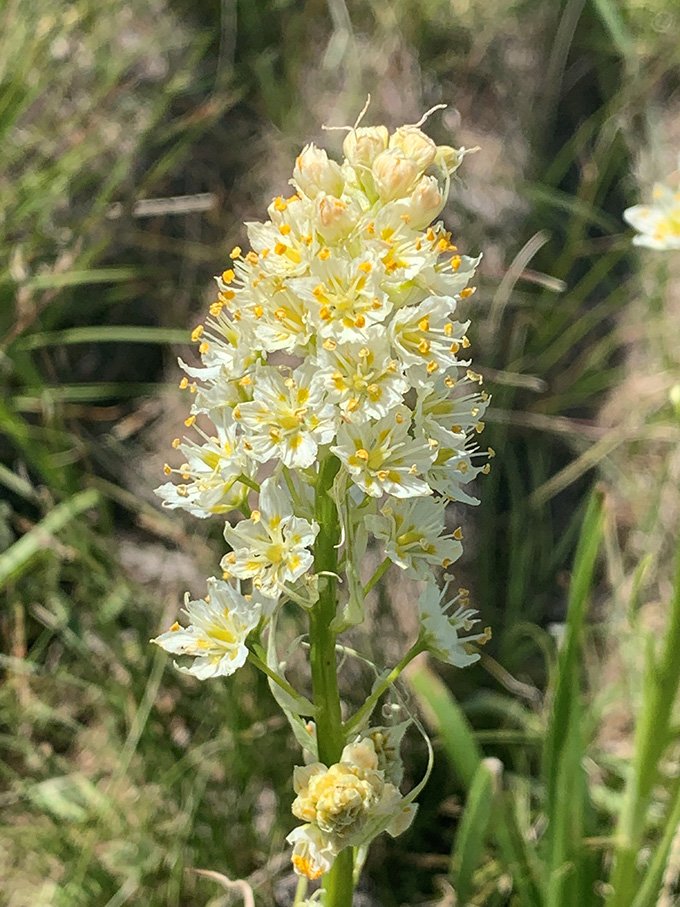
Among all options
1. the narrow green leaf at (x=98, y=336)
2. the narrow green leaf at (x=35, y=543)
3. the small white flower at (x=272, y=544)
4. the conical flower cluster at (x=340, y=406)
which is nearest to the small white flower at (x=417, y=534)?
the conical flower cluster at (x=340, y=406)

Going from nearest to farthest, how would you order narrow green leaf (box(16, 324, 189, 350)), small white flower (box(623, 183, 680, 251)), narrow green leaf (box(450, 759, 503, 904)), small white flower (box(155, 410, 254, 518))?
small white flower (box(155, 410, 254, 518)) < narrow green leaf (box(450, 759, 503, 904)) < small white flower (box(623, 183, 680, 251)) < narrow green leaf (box(16, 324, 189, 350))

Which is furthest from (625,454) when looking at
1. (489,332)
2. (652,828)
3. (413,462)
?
(413,462)

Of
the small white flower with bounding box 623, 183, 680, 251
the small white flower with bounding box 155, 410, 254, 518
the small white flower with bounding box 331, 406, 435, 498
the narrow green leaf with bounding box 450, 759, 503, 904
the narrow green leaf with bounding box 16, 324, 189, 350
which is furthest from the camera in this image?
the narrow green leaf with bounding box 16, 324, 189, 350

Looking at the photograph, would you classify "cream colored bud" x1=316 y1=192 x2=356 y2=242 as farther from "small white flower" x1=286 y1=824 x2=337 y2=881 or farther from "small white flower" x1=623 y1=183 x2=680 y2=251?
"small white flower" x1=623 y1=183 x2=680 y2=251

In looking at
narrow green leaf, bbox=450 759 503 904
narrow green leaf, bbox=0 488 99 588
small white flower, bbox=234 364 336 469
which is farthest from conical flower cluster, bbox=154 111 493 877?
narrow green leaf, bbox=0 488 99 588

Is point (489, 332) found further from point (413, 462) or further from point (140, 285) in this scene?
point (413, 462)

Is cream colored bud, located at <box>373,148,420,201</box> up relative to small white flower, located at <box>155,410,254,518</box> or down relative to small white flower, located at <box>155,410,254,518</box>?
up
